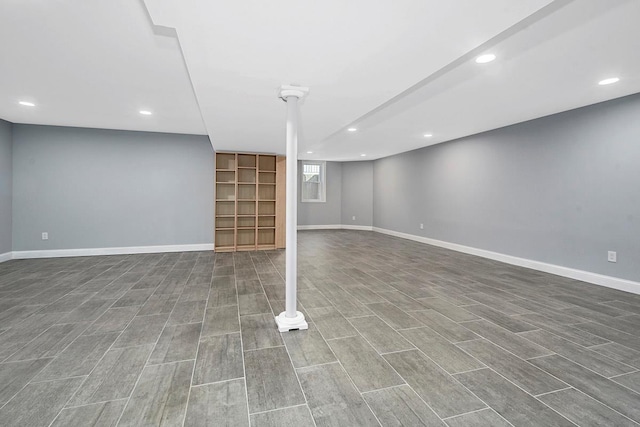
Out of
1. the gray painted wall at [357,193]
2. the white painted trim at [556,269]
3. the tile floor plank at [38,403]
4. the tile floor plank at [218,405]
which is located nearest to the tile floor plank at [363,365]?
the tile floor plank at [218,405]

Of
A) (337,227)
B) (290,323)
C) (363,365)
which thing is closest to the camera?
(363,365)

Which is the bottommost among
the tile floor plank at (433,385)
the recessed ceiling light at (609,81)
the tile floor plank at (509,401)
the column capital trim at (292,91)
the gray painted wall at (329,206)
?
the tile floor plank at (433,385)

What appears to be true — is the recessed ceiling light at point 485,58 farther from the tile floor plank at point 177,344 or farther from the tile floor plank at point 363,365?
the tile floor plank at point 177,344

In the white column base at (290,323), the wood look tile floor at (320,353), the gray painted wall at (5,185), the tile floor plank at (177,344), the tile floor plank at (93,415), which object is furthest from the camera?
the gray painted wall at (5,185)

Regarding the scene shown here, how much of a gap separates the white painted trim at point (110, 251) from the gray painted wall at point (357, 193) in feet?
17.0

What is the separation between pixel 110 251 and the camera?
543 centimetres

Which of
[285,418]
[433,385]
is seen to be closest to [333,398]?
[285,418]

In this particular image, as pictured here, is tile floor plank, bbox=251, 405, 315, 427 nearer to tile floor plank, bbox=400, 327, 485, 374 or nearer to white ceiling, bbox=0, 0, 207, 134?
tile floor plank, bbox=400, 327, 485, 374

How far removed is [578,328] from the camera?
8.13ft

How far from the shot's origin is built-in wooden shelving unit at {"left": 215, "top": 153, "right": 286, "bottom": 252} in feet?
20.2

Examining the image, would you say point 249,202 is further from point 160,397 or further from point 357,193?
point 160,397

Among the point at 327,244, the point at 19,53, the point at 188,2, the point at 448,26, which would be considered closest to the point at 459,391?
the point at 448,26

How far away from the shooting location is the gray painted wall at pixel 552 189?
3.57 meters

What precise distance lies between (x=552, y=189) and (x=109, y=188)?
24.3 ft
